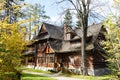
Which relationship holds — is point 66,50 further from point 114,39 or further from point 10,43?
point 10,43

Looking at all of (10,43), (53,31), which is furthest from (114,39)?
(53,31)

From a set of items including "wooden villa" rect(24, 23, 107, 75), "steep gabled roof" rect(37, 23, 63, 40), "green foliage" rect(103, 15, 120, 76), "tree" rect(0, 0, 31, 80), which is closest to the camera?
"tree" rect(0, 0, 31, 80)

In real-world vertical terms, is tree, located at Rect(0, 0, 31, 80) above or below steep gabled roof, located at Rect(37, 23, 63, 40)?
below

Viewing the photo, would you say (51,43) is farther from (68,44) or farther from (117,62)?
(117,62)

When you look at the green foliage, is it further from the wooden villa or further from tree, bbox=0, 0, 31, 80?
the wooden villa

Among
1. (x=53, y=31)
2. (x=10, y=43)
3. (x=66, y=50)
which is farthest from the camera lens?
(x=53, y=31)

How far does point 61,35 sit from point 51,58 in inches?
236

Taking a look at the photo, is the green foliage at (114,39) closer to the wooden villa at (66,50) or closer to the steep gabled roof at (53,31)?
the wooden villa at (66,50)

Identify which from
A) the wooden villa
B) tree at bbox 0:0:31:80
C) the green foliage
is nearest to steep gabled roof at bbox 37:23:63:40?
the wooden villa

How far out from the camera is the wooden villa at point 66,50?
30.8 m

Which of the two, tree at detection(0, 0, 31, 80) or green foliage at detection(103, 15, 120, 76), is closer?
tree at detection(0, 0, 31, 80)

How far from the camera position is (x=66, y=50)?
35156 mm

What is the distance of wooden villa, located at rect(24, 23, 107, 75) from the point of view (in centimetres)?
3078

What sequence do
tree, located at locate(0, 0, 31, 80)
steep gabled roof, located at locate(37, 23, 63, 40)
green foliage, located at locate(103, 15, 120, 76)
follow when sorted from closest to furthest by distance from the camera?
1. tree, located at locate(0, 0, 31, 80)
2. green foliage, located at locate(103, 15, 120, 76)
3. steep gabled roof, located at locate(37, 23, 63, 40)
